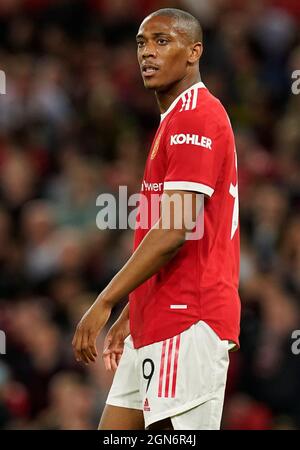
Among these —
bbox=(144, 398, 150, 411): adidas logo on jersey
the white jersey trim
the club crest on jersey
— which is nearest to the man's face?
the club crest on jersey

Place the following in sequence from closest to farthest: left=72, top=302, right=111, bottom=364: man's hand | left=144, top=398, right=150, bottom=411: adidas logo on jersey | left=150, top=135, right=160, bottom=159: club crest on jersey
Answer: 1. left=72, top=302, right=111, bottom=364: man's hand
2. left=144, top=398, right=150, bottom=411: adidas logo on jersey
3. left=150, top=135, right=160, bottom=159: club crest on jersey

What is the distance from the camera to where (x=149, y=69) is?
3.94 m

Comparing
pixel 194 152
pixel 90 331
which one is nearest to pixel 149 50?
pixel 194 152

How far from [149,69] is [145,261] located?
706 mm

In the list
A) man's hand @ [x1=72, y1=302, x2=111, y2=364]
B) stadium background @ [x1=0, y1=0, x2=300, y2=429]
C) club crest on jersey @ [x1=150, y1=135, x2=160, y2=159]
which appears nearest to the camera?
man's hand @ [x1=72, y1=302, x2=111, y2=364]

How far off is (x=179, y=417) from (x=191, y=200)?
2.27 ft

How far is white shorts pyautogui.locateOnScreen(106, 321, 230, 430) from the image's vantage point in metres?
3.71

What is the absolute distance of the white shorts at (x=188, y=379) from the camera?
3715mm

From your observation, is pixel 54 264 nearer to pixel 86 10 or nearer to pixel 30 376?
pixel 30 376

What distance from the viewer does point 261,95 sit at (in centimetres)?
1026

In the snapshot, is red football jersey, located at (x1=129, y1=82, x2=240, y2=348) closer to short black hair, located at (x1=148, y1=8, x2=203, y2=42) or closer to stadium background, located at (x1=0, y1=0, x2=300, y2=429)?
short black hair, located at (x1=148, y1=8, x2=203, y2=42)

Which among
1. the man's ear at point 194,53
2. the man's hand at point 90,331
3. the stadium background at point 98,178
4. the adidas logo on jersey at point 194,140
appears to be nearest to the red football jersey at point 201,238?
the adidas logo on jersey at point 194,140
